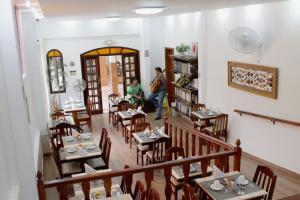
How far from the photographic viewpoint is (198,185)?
4.79 meters

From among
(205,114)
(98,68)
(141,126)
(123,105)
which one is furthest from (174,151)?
(98,68)

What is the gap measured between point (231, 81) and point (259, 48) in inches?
56.0

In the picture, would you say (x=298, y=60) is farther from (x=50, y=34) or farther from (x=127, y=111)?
(x=50, y=34)

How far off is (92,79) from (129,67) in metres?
1.62

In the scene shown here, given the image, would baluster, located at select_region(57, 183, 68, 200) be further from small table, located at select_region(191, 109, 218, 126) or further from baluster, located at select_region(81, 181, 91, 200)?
small table, located at select_region(191, 109, 218, 126)

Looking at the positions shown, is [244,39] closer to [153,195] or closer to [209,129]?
[209,129]

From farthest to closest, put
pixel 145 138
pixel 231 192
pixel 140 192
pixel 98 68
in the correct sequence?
pixel 98 68
pixel 145 138
pixel 231 192
pixel 140 192

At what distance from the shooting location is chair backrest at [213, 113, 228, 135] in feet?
27.9

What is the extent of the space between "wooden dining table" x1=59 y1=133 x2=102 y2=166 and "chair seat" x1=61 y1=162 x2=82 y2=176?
0.17 meters

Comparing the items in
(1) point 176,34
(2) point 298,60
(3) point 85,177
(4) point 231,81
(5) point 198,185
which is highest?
(1) point 176,34

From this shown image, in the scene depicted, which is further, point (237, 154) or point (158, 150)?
point (158, 150)

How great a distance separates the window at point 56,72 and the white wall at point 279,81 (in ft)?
19.9

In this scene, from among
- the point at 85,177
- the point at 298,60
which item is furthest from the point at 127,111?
the point at 85,177

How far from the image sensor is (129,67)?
1349 cm
